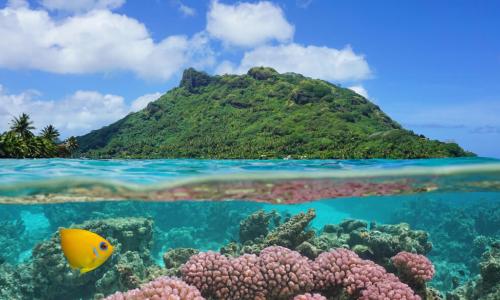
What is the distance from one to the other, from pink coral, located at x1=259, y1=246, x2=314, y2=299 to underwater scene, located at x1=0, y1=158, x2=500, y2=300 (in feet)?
0.06

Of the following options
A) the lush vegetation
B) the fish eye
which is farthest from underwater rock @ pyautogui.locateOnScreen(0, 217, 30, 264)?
the lush vegetation

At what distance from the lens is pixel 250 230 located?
12.7 meters

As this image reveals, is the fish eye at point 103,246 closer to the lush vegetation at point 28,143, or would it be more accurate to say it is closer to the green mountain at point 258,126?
the lush vegetation at point 28,143

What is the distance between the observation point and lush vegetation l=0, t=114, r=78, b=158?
4731 centimetres

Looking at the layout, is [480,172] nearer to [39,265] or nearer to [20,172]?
[39,265]

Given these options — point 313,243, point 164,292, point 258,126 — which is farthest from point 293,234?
point 258,126

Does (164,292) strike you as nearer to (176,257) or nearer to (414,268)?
(176,257)

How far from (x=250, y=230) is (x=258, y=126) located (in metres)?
94.2

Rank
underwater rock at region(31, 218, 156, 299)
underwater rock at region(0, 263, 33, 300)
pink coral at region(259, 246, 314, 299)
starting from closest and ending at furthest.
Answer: pink coral at region(259, 246, 314, 299), underwater rock at region(31, 218, 156, 299), underwater rock at region(0, 263, 33, 300)

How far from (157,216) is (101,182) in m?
5.44

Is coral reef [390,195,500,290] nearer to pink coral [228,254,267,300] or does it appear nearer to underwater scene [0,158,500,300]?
underwater scene [0,158,500,300]

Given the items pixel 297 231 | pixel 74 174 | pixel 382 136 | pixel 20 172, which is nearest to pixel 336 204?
pixel 297 231

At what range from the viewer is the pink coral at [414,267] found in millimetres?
8078

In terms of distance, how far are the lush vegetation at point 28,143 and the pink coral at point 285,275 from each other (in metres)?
47.1
